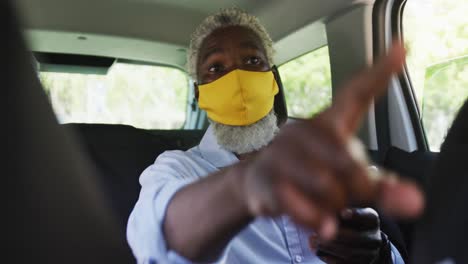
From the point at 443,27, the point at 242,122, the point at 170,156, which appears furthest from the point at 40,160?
the point at 443,27

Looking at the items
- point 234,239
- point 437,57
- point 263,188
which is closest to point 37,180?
point 263,188

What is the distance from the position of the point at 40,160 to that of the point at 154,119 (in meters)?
2.52

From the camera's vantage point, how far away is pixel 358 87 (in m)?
0.55

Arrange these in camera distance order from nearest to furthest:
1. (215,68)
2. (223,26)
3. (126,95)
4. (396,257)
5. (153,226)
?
(153,226), (396,257), (215,68), (223,26), (126,95)

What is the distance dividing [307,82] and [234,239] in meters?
1.53

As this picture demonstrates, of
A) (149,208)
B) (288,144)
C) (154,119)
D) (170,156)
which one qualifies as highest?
(288,144)

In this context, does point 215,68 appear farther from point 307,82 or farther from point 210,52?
point 307,82

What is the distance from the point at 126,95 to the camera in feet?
9.86

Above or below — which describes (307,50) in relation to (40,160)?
below

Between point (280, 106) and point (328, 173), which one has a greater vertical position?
point (328, 173)

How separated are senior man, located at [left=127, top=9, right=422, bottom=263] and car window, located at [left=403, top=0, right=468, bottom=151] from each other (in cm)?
60

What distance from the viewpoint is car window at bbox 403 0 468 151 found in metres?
1.90

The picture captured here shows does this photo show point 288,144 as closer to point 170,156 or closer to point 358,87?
point 358,87

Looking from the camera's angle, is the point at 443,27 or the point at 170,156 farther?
the point at 443,27
